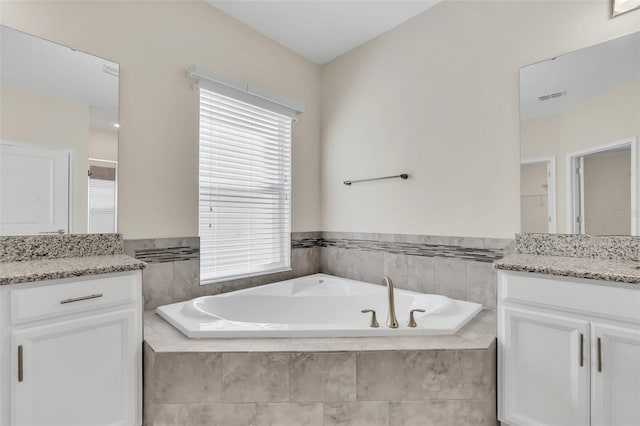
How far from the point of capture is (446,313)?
1734 mm

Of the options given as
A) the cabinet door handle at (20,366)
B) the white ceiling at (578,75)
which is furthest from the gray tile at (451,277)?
the cabinet door handle at (20,366)

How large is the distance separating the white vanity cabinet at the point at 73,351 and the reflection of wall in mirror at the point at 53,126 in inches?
21.7

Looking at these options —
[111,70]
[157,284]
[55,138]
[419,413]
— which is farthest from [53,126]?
[419,413]

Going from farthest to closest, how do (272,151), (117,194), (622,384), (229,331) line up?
1. (272,151)
2. (117,194)
3. (229,331)
4. (622,384)

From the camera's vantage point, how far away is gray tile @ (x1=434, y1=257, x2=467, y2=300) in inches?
84.4

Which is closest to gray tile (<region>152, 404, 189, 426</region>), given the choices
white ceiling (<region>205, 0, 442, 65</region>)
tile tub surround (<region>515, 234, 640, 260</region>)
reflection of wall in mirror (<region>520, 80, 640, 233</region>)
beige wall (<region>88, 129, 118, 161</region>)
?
beige wall (<region>88, 129, 118, 161</region>)

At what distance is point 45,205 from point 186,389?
1.19 meters

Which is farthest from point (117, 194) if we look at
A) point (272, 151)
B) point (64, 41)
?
point (272, 151)

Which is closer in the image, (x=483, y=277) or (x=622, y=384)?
(x=622, y=384)

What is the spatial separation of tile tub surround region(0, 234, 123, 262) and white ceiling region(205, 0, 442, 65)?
71.2 inches

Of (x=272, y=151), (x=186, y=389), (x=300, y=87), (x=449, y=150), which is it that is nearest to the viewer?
(x=186, y=389)

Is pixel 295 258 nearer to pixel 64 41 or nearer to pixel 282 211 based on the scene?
pixel 282 211

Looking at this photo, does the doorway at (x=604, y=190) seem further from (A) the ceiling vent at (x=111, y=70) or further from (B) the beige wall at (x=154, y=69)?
A: (A) the ceiling vent at (x=111, y=70)

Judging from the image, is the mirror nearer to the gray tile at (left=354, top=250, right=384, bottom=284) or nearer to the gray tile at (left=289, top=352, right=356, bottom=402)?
the gray tile at (left=289, top=352, right=356, bottom=402)
